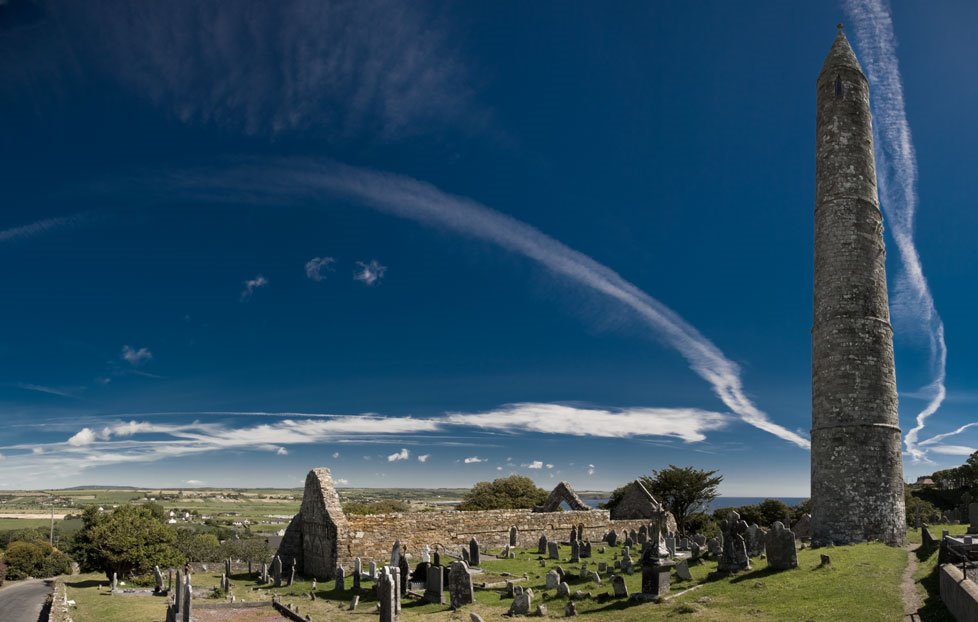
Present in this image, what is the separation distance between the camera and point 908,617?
430 inches

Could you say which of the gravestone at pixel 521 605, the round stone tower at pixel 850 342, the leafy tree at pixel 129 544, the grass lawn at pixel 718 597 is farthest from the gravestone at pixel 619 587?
the leafy tree at pixel 129 544

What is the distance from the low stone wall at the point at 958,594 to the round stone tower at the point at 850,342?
10975 millimetres

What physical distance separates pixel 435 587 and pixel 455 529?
354 inches

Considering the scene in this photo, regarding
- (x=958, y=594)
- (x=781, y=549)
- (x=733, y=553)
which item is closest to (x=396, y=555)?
(x=733, y=553)

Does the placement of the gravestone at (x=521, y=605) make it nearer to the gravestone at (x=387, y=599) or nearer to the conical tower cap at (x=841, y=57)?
the gravestone at (x=387, y=599)

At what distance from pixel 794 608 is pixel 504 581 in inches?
350

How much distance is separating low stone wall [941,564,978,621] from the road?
3139 cm

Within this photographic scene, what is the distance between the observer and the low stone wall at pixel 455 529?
22.4m

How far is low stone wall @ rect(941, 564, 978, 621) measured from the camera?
340 inches

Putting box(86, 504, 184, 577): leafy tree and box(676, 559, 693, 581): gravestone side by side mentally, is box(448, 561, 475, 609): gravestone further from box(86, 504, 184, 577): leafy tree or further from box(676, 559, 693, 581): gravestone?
box(86, 504, 184, 577): leafy tree

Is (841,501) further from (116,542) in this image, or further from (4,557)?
(4,557)

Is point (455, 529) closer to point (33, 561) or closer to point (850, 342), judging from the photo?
point (850, 342)

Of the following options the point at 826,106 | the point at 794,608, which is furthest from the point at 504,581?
the point at 826,106

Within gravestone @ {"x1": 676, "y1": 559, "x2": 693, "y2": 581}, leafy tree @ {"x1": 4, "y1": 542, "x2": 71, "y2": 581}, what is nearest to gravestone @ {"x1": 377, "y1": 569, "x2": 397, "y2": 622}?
gravestone @ {"x1": 676, "y1": 559, "x2": 693, "y2": 581}
